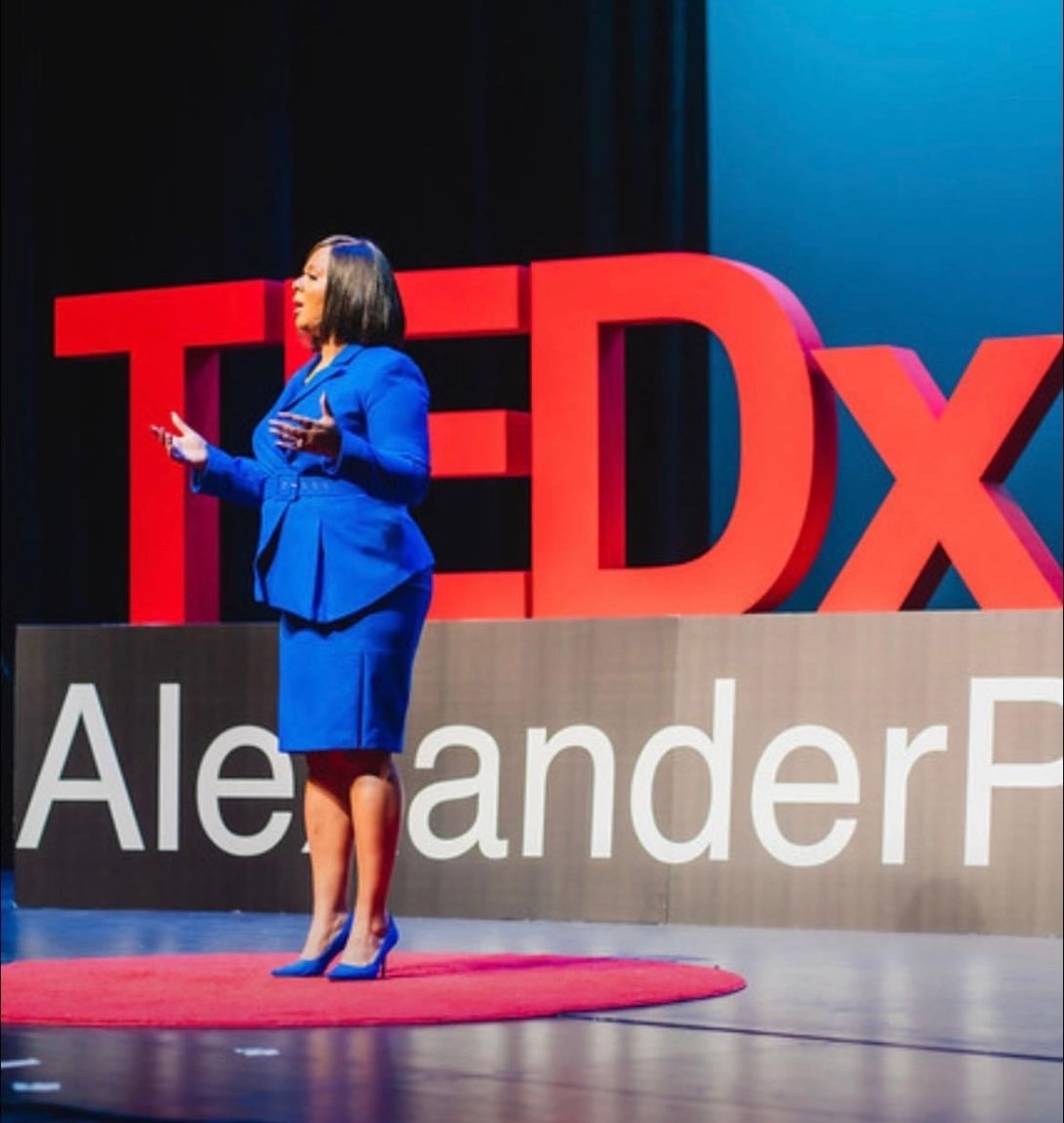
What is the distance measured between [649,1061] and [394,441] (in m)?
1.23

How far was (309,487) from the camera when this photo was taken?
13.7 feet

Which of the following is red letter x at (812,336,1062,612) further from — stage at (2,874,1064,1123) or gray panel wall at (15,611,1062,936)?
stage at (2,874,1064,1123)

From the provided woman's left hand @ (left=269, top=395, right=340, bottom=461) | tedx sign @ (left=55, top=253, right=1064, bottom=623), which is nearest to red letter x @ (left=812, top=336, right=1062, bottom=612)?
tedx sign @ (left=55, top=253, right=1064, bottom=623)

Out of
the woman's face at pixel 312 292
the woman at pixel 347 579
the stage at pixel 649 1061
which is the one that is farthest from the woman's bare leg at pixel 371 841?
the woman's face at pixel 312 292

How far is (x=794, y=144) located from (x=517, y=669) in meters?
2.48

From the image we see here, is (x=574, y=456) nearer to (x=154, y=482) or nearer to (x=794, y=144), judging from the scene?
(x=154, y=482)

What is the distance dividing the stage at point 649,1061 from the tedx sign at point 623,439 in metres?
1.27

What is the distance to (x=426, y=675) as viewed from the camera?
5.93 metres

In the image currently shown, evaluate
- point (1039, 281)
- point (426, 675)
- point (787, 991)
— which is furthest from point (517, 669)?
point (1039, 281)

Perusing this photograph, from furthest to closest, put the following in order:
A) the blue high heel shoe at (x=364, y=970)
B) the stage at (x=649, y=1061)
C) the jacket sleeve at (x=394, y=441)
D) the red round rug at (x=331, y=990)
Answer: the blue high heel shoe at (x=364, y=970)
the jacket sleeve at (x=394, y=441)
the red round rug at (x=331, y=990)
the stage at (x=649, y=1061)

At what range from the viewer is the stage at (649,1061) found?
2.82 meters

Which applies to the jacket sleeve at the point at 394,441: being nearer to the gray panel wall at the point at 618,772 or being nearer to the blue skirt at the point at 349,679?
the blue skirt at the point at 349,679

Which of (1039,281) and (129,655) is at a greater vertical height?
(1039,281)

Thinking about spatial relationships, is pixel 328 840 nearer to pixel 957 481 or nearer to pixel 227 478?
pixel 227 478
